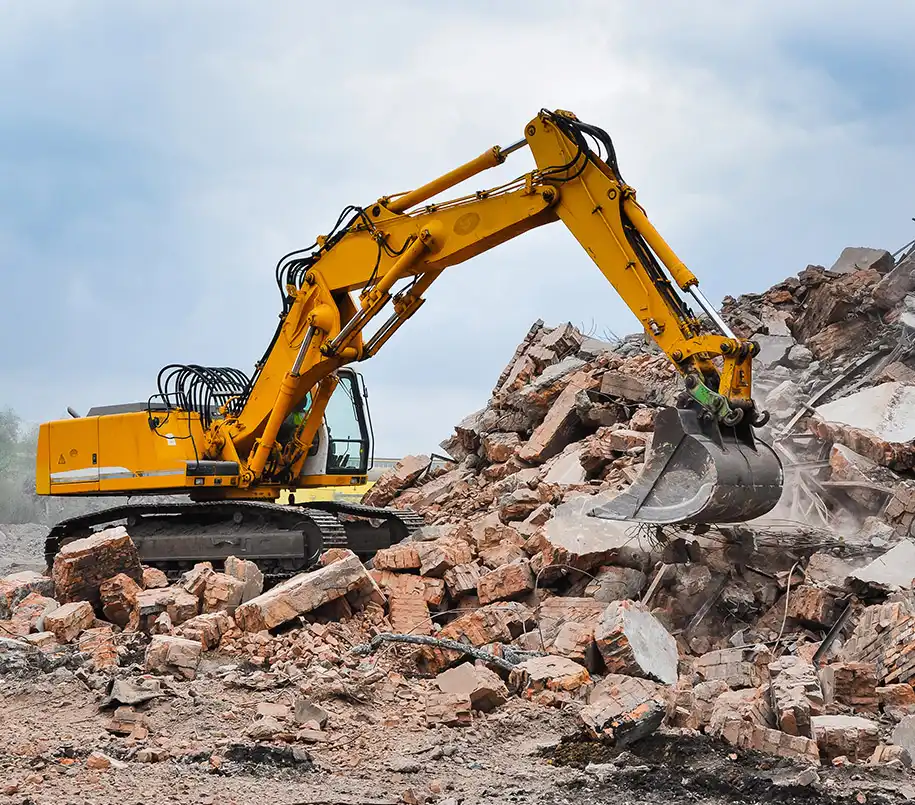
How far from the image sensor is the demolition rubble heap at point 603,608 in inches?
260

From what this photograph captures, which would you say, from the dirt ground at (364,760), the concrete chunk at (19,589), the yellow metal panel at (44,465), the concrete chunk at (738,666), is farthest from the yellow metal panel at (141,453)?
the concrete chunk at (738,666)

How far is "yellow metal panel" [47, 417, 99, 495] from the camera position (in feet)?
38.7

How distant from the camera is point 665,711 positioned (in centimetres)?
635

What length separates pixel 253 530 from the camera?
36.4 ft

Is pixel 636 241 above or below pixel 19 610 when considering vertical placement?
above

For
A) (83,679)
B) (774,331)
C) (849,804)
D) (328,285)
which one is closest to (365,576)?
(83,679)

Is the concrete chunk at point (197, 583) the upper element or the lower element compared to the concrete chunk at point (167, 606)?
upper

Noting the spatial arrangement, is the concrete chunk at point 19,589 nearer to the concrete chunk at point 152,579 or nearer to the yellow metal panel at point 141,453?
the concrete chunk at point 152,579

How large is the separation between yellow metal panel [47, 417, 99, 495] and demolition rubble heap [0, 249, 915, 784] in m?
1.23

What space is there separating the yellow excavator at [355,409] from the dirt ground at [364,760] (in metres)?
2.11

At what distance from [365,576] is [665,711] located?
3.26m

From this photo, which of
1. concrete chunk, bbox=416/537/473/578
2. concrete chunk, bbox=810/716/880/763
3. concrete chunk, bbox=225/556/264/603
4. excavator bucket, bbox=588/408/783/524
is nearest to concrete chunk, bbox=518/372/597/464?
concrete chunk, bbox=416/537/473/578

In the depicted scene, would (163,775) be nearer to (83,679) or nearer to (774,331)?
(83,679)

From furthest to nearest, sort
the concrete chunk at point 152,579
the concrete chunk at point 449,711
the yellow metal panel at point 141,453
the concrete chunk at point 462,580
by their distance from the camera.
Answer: the yellow metal panel at point 141,453
the concrete chunk at point 152,579
the concrete chunk at point 462,580
the concrete chunk at point 449,711
